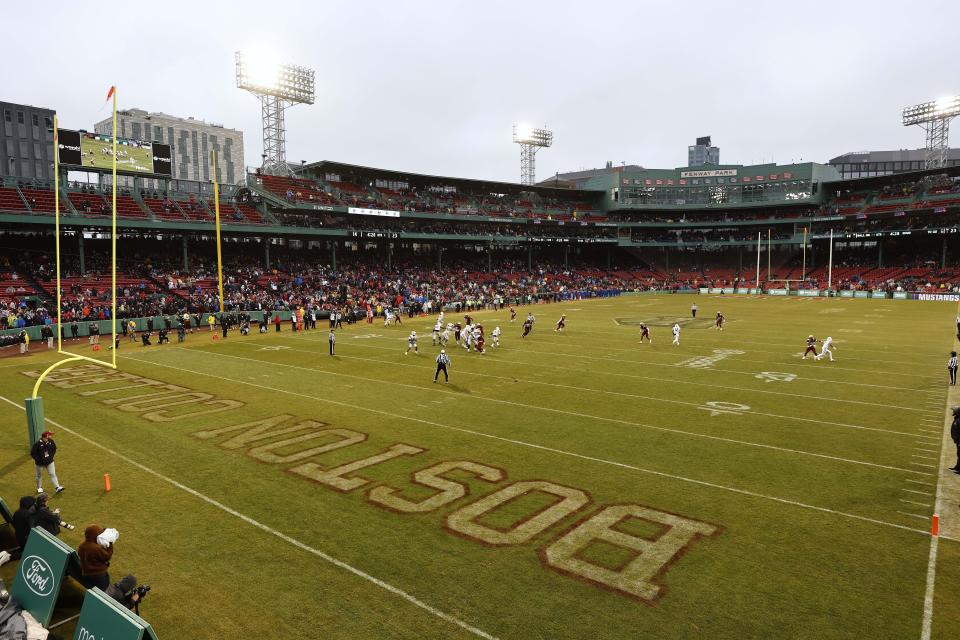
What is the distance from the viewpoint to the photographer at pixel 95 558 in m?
7.68

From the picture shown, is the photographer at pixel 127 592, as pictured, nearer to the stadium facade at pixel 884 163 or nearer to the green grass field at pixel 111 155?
the green grass field at pixel 111 155

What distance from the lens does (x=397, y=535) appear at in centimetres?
1005

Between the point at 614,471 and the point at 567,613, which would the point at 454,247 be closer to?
the point at 614,471

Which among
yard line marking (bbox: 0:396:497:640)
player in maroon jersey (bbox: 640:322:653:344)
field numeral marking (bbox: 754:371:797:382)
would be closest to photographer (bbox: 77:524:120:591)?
yard line marking (bbox: 0:396:497:640)

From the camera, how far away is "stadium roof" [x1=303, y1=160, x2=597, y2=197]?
68.1 meters

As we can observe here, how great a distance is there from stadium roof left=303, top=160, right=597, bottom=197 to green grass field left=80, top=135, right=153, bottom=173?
63.6ft

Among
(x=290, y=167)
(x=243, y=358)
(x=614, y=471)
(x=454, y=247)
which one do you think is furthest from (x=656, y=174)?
(x=614, y=471)

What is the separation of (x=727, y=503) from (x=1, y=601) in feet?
37.8

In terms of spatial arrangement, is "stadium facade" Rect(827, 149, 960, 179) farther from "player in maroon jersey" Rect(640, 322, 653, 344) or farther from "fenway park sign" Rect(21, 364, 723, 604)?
"fenway park sign" Rect(21, 364, 723, 604)

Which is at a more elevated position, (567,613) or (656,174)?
(656,174)

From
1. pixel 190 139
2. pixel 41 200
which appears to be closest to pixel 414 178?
pixel 41 200

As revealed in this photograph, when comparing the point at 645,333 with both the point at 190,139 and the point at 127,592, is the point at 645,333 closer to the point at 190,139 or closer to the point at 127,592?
the point at 127,592

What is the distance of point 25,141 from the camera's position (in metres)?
104

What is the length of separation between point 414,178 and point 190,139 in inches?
4885
